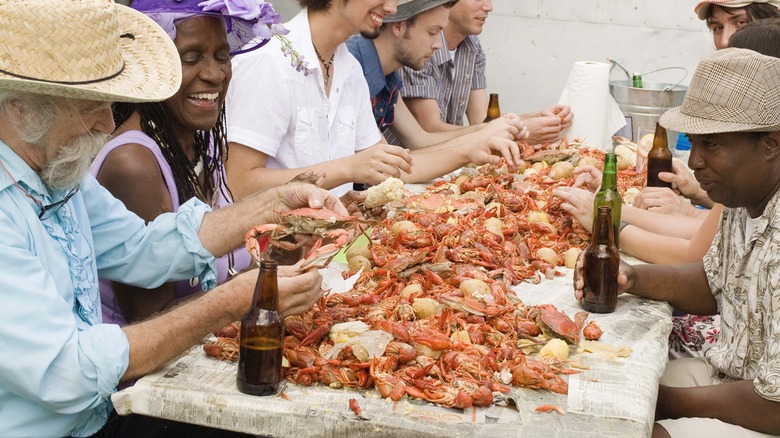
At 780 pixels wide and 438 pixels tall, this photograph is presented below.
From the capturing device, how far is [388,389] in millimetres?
2125

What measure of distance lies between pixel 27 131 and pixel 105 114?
0.21 metres

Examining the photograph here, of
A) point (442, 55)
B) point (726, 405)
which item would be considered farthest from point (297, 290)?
point (442, 55)

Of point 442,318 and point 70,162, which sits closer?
point 70,162

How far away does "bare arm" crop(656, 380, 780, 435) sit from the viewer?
2488 mm

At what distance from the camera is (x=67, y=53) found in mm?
2145

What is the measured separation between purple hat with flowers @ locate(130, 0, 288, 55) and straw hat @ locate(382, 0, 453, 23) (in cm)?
153

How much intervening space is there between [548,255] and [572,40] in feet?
20.7

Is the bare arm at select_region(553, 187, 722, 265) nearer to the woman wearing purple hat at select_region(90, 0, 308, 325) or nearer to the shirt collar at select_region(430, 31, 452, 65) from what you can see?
the woman wearing purple hat at select_region(90, 0, 308, 325)

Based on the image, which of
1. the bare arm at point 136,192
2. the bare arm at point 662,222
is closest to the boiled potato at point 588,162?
the bare arm at point 662,222

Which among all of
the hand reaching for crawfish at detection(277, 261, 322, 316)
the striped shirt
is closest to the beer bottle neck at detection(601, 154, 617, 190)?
the hand reaching for crawfish at detection(277, 261, 322, 316)

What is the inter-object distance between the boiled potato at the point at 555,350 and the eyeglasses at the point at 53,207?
1393mm

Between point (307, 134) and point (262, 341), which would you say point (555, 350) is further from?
point (307, 134)

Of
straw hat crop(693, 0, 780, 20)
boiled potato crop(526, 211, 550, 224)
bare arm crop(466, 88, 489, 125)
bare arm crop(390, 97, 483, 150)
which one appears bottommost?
bare arm crop(466, 88, 489, 125)

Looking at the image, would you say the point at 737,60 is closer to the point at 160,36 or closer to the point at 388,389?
the point at 388,389
